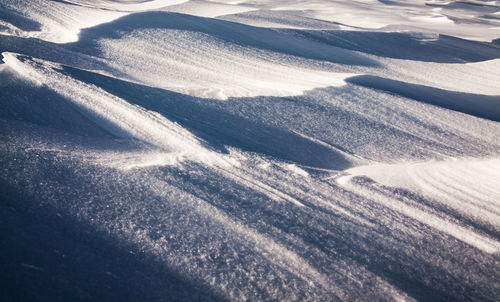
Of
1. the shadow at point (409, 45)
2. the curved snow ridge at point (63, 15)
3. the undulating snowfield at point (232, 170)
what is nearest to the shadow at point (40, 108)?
the undulating snowfield at point (232, 170)

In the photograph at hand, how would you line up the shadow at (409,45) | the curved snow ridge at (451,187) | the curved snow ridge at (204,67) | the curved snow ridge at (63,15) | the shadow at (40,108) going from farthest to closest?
the shadow at (409,45) < the curved snow ridge at (63,15) < the curved snow ridge at (204,67) < the shadow at (40,108) < the curved snow ridge at (451,187)

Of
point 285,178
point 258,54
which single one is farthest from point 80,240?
point 258,54

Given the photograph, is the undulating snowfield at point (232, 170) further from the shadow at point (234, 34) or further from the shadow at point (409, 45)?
the shadow at point (409, 45)

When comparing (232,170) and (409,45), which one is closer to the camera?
(232,170)

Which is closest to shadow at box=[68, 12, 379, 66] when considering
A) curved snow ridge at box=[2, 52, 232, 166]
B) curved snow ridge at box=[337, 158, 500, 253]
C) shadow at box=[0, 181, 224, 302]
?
curved snow ridge at box=[2, 52, 232, 166]

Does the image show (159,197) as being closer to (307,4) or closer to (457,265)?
(457,265)

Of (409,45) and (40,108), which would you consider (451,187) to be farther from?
(409,45)

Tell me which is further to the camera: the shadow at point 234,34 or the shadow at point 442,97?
the shadow at point 234,34

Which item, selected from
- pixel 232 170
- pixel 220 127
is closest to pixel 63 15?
pixel 220 127
